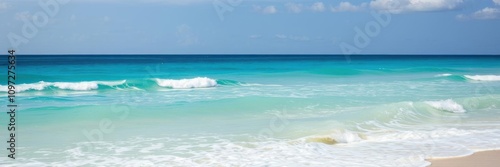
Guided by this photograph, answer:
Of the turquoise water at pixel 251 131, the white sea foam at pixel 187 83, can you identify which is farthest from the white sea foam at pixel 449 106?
the white sea foam at pixel 187 83

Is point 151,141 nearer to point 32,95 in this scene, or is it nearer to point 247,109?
point 247,109

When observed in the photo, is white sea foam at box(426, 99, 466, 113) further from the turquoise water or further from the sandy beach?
the sandy beach

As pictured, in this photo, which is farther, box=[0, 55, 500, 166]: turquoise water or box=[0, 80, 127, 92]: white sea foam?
box=[0, 80, 127, 92]: white sea foam

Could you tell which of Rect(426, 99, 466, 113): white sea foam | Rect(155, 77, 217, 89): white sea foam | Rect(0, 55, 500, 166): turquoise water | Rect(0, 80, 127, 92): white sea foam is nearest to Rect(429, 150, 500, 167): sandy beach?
Rect(0, 55, 500, 166): turquoise water

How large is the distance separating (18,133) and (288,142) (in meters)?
5.25

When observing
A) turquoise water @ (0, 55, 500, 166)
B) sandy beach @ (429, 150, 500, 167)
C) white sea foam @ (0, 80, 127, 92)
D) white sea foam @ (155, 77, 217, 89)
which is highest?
white sea foam @ (155, 77, 217, 89)

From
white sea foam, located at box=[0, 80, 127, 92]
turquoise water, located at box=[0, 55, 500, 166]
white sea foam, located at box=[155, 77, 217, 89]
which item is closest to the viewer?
turquoise water, located at box=[0, 55, 500, 166]

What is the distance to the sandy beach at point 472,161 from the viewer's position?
7.32 m

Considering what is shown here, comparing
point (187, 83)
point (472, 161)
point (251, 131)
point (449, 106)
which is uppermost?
point (187, 83)

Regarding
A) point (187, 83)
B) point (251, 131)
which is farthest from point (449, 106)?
point (187, 83)

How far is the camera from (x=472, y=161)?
758 centimetres

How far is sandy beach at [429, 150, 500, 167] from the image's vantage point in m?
7.32

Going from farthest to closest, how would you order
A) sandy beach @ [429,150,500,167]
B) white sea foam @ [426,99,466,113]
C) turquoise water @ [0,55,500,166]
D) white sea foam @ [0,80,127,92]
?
white sea foam @ [0,80,127,92] < white sea foam @ [426,99,466,113] < turquoise water @ [0,55,500,166] < sandy beach @ [429,150,500,167]

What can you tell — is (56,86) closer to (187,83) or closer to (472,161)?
(187,83)
